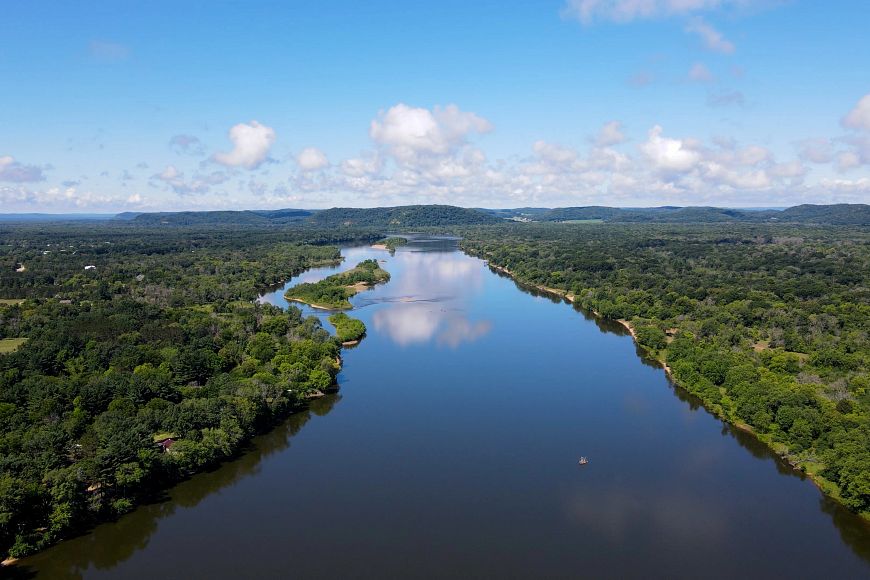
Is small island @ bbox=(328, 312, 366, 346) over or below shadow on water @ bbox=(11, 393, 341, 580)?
over

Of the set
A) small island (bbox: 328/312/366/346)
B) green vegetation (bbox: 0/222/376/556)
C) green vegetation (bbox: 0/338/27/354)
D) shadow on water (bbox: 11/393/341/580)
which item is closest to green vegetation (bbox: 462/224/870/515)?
small island (bbox: 328/312/366/346)

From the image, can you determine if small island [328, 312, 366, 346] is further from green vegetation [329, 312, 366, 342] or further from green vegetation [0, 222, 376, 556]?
green vegetation [0, 222, 376, 556]

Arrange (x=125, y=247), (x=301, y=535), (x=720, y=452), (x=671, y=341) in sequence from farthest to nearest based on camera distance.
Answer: (x=125, y=247) → (x=671, y=341) → (x=720, y=452) → (x=301, y=535)

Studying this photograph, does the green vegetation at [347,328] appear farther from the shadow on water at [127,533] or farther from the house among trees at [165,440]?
the house among trees at [165,440]

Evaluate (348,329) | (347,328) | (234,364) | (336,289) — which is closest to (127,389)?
(234,364)

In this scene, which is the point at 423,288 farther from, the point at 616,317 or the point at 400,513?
the point at 400,513

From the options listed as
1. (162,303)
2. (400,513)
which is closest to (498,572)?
(400,513)

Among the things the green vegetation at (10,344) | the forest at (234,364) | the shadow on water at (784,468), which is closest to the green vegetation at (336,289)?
the forest at (234,364)
